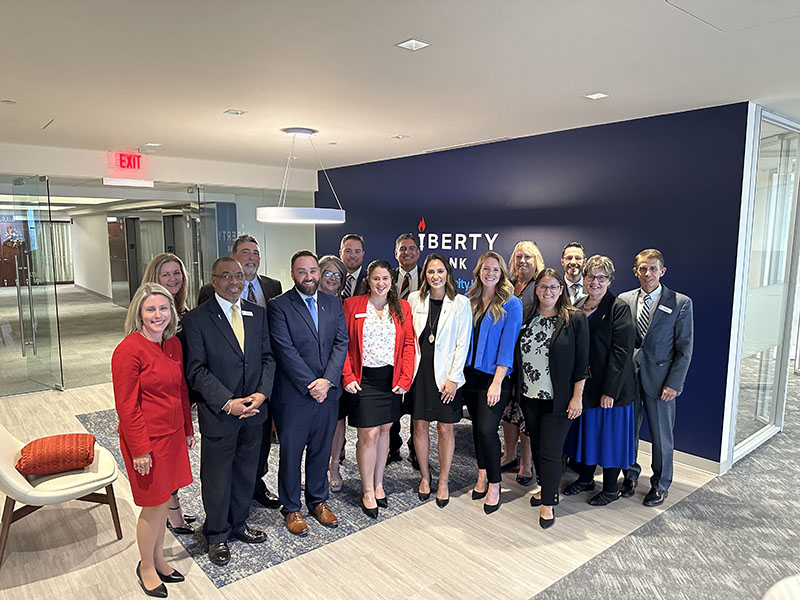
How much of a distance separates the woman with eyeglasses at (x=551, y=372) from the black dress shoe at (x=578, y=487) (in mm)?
455

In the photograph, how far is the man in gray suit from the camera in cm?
373

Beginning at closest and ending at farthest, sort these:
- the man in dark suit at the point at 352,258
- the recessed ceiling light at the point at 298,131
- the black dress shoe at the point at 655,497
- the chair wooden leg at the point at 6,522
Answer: the chair wooden leg at the point at 6,522
the black dress shoe at the point at 655,497
the man in dark suit at the point at 352,258
the recessed ceiling light at the point at 298,131

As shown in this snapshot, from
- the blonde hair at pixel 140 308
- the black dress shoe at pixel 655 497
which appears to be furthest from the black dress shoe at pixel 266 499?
the black dress shoe at pixel 655 497

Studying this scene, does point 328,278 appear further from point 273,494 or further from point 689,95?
point 689,95

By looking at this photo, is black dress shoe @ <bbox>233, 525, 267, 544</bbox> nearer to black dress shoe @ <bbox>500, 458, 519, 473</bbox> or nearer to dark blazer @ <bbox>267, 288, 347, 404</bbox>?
dark blazer @ <bbox>267, 288, 347, 404</bbox>

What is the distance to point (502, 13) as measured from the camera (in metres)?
2.39

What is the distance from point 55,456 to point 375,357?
189cm

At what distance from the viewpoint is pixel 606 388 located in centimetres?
356

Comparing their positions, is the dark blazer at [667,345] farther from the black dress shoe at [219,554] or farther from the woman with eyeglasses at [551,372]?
the black dress shoe at [219,554]

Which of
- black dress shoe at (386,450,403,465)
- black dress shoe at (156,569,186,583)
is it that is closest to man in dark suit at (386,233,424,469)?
black dress shoe at (386,450,403,465)

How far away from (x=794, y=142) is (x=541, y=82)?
8.74 feet

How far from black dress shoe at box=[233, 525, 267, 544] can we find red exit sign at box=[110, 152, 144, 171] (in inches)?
199

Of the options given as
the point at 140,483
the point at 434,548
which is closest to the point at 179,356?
the point at 140,483

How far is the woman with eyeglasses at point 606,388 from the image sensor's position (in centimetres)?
352
